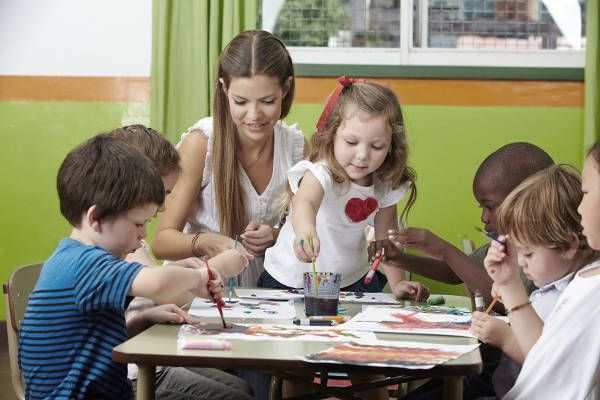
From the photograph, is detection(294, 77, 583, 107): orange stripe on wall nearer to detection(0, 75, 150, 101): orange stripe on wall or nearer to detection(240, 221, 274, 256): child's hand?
detection(0, 75, 150, 101): orange stripe on wall

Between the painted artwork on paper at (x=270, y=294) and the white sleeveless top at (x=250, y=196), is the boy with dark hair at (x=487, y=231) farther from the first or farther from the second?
the white sleeveless top at (x=250, y=196)

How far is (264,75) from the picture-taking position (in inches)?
118

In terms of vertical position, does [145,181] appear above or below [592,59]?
below

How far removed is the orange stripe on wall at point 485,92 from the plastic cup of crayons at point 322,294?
259cm

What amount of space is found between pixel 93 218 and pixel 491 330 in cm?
76

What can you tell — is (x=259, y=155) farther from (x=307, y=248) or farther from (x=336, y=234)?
(x=307, y=248)

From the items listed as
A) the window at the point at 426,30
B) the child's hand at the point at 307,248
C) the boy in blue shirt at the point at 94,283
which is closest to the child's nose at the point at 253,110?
the child's hand at the point at 307,248

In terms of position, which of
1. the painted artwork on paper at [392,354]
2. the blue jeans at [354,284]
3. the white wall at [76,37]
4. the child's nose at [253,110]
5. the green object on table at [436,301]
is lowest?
the blue jeans at [354,284]

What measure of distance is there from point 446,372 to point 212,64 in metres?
3.22

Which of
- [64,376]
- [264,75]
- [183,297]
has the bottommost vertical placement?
[64,376]

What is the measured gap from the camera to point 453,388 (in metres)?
1.77

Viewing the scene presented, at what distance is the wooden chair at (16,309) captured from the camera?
2.22 metres

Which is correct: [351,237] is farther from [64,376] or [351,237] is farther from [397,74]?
[397,74]

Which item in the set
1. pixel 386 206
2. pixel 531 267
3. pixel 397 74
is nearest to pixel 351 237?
pixel 386 206
